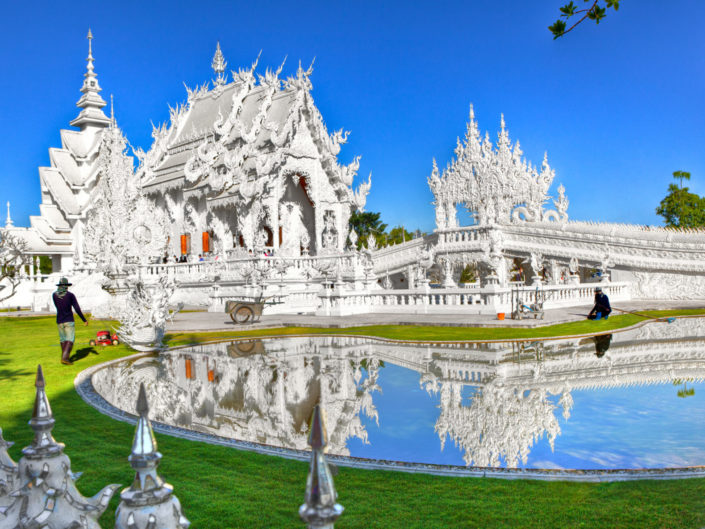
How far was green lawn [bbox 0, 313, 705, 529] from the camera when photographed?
3982mm

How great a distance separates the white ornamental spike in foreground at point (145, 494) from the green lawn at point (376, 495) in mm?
1590

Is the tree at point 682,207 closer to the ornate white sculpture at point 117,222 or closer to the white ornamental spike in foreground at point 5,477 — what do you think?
the ornate white sculpture at point 117,222

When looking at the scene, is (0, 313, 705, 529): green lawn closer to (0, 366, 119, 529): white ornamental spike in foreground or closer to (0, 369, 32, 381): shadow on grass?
(0, 366, 119, 529): white ornamental spike in foreground

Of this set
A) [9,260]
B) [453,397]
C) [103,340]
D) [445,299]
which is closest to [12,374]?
[103,340]

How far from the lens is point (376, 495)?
449 centimetres

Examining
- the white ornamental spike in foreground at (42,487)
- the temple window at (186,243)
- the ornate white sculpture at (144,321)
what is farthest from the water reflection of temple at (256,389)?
the temple window at (186,243)

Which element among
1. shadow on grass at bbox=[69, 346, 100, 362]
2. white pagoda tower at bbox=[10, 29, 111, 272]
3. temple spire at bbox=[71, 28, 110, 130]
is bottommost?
shadow on grass at bbox=[69, 346, 100, 362]

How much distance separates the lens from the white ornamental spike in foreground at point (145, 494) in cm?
237

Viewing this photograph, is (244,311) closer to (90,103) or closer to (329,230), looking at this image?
(329,230)

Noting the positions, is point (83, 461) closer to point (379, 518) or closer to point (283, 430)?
point (283, 430)

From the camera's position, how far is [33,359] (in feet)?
39.7

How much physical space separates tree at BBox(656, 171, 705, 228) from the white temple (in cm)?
1812

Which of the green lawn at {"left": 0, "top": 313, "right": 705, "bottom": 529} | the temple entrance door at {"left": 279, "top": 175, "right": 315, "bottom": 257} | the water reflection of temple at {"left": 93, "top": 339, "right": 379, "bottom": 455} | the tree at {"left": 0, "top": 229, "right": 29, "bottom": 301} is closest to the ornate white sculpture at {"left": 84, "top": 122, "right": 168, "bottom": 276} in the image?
the tree at {"left": 0, "top": 229, "right": 29, "bottom": 301}

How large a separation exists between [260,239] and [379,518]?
26.0 m
